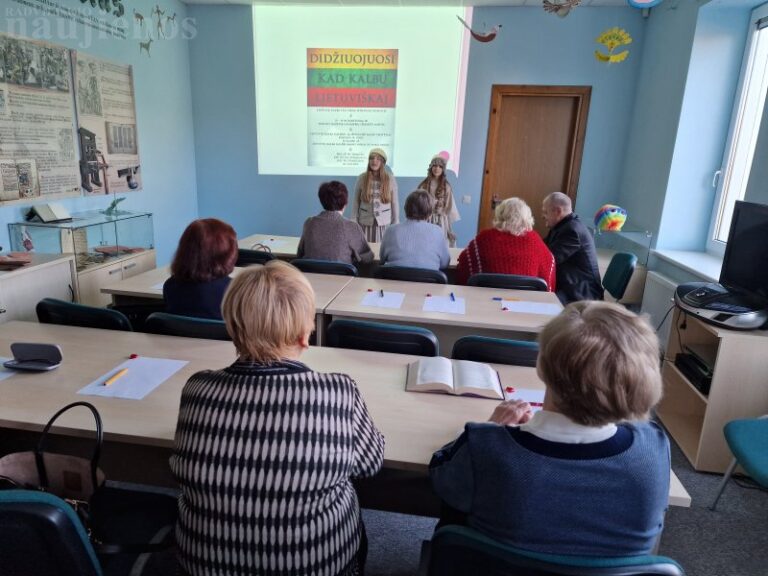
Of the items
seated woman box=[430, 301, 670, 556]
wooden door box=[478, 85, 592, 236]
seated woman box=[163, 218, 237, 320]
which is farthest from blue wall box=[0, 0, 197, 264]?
seated woman box=[430, 301, 670, 556]

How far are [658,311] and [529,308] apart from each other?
2090 millimetres

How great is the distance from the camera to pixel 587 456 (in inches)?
34.7

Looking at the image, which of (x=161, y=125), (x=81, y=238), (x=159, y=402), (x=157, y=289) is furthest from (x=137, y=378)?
(x=161, y=125)

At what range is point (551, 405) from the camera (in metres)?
0.97

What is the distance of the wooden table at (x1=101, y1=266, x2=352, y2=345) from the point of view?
8.16 ft

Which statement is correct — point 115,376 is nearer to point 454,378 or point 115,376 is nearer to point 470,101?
point 454,378

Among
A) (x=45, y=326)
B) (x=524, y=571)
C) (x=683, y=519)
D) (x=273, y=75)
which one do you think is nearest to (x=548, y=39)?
(x=273, y=75)

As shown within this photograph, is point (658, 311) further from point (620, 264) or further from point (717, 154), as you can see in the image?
point (717, 154)

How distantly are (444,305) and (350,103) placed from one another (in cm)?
396

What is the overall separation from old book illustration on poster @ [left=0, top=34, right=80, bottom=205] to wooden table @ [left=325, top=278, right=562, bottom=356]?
8.54 ft

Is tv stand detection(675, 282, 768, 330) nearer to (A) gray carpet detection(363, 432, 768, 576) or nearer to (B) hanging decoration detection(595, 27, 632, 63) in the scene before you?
(A) gray carpet detection(363, 432, 768, 576)

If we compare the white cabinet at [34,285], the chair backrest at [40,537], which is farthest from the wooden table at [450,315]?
the white cabinet at [34,285]

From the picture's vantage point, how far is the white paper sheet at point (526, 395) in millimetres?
1505

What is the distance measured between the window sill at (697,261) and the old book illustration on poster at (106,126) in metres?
4.84
